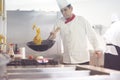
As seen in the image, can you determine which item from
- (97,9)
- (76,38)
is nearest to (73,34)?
(76,38)

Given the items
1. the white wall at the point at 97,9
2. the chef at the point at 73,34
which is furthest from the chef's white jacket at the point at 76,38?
the white wall at the point at 97,9

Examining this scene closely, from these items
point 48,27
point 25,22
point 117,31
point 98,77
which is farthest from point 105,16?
point 98,77

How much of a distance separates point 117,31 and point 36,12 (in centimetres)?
172

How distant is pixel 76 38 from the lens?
2650 mm

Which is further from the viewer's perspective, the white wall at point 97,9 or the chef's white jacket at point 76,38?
the white wall at point 97,9

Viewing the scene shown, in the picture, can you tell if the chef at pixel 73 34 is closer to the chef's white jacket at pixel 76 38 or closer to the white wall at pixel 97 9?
the chef's white jacket at pixel 76 38

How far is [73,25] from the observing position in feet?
8.79

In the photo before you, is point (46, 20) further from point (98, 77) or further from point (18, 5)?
point (98, 77)

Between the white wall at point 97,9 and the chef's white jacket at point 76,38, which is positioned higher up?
the white wall at point 97,9

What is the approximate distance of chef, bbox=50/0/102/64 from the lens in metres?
2.58

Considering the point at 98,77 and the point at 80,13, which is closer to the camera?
the point at 98,77

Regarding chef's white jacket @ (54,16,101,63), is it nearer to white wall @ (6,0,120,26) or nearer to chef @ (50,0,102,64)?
chef @ (50,0,102,64)

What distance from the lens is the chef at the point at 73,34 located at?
2582 mm

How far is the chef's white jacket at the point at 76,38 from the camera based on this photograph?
102 inches
